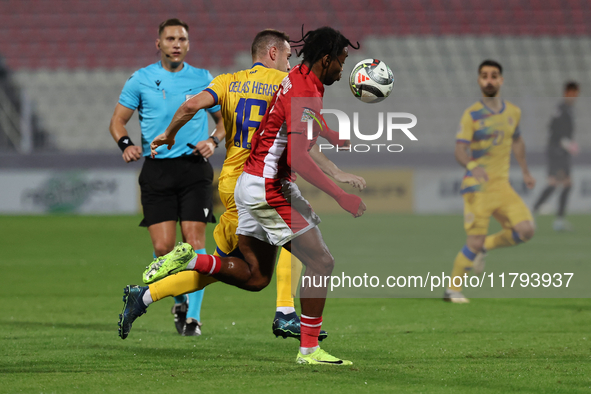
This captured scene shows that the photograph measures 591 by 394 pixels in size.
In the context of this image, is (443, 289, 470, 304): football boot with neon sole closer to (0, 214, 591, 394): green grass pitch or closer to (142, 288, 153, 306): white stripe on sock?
(0, 214, 591, 394): green grass pitch

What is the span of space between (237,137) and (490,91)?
2.85 m

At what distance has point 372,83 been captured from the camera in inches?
185

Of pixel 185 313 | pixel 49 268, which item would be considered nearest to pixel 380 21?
pixel 49 268

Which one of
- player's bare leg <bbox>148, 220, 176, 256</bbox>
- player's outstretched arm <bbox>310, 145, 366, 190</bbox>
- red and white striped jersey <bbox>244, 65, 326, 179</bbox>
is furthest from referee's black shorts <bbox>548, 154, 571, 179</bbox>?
red and white striped jersey <bbox>244, 65, 326, 179</bbox>

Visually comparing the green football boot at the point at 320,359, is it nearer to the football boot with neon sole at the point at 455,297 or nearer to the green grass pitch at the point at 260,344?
the green grass pitch at the point at 260,344

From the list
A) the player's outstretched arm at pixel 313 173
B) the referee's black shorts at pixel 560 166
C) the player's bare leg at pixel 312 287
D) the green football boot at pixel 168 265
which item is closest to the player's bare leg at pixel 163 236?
the green football boot at pixel 168 265

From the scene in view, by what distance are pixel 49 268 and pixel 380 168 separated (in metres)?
8.28

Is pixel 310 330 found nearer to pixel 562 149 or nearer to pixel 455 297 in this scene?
pixel 455 297

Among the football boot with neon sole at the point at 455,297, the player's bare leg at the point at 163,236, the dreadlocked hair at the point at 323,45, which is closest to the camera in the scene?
the dreadlocked hair at the point at 323,45

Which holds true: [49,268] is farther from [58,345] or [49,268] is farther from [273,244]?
[273,244]

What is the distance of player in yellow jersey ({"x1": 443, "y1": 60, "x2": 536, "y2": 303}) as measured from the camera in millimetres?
6863

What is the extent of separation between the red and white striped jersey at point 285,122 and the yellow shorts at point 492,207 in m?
3.03

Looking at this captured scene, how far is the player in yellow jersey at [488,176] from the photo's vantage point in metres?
6.86

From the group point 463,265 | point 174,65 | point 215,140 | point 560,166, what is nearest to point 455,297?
point 463,265
